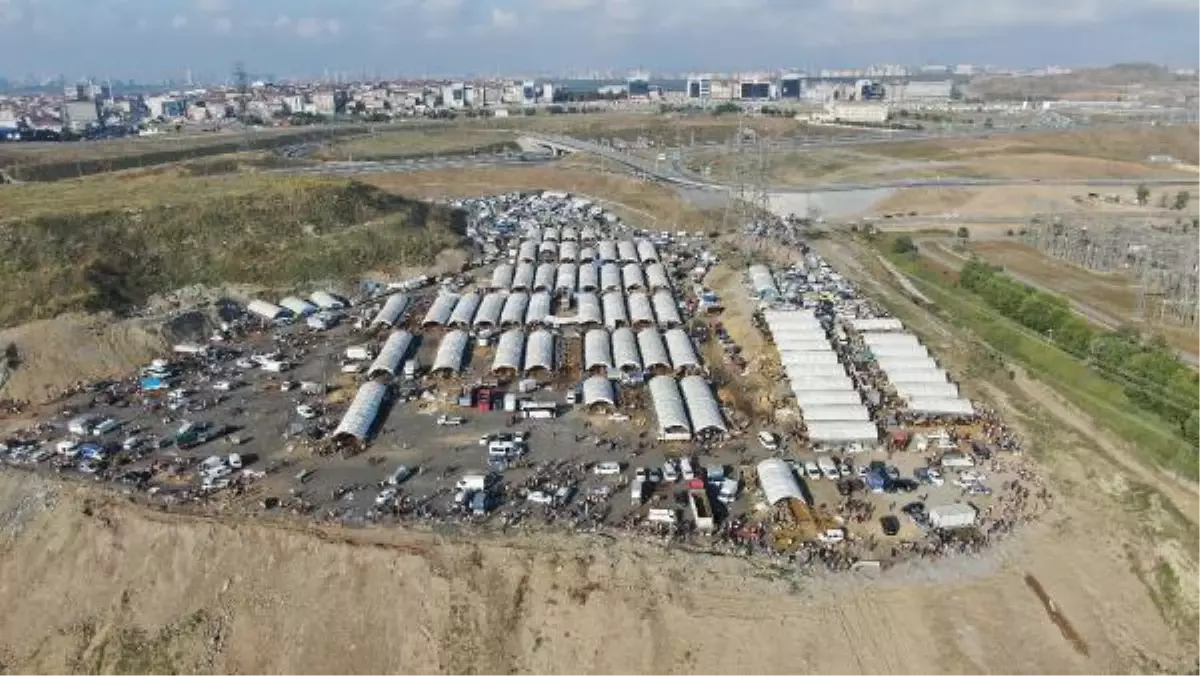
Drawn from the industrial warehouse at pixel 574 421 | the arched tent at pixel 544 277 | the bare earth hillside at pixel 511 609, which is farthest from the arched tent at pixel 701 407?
the arched tent at pixel 544 277

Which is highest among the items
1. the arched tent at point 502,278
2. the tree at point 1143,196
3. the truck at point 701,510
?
the tree at point 1143,196

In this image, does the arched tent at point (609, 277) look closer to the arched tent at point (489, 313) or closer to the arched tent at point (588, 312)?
the arched tent at point (588, 312)

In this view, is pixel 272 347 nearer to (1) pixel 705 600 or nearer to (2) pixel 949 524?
(1) pixel 705 600

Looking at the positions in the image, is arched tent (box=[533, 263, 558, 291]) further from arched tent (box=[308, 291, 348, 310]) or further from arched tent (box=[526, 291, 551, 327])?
arched tent (box=[308, 291, 348, 310])

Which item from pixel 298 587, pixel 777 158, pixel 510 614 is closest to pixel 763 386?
pixel 510 614

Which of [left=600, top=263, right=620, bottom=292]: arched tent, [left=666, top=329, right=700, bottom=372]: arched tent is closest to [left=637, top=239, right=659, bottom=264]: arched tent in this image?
[left=600, top=263, right=620, bottom=292]: arched tent
